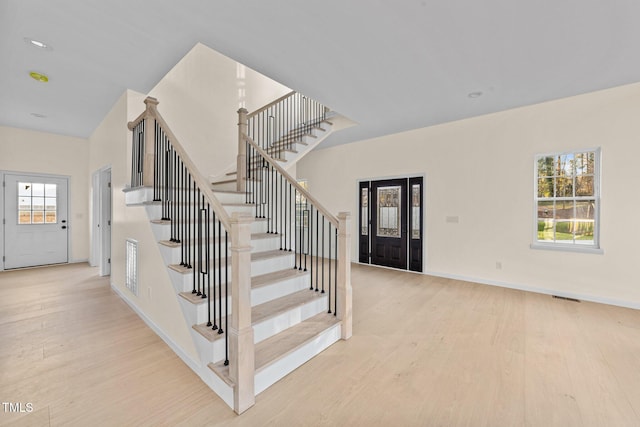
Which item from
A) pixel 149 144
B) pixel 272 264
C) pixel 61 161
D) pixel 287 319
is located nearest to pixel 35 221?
pixel 61 161

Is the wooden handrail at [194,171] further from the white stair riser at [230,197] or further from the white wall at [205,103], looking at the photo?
the white wall at [205,103]

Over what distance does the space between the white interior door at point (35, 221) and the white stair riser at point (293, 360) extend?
655 cm

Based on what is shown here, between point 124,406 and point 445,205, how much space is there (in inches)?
199

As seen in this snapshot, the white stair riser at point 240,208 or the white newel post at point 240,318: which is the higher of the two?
Result: the white stair riser at point 240,208

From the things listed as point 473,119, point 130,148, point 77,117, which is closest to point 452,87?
point 473,119

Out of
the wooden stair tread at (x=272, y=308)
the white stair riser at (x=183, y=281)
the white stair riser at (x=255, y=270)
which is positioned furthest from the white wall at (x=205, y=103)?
the wooden stair tread at (x=272, y=308)

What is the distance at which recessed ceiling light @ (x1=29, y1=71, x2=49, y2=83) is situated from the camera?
10.8 feet

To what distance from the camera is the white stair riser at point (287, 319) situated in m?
2.17

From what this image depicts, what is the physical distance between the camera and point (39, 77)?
339 cm

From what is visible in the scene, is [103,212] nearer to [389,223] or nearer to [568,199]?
[389,223]

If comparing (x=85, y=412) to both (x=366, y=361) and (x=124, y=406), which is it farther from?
(x=366, y=361)

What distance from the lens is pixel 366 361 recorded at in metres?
2.26

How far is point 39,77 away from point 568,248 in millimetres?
7438

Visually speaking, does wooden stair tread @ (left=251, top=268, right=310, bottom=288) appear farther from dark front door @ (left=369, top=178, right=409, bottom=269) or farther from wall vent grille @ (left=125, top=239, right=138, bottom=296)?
dark front door @ (left=369, top=178, right=409, bottom=269)
